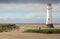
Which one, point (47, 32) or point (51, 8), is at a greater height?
point (51, 8)

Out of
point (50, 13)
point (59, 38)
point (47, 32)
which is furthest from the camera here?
point (50, 13)

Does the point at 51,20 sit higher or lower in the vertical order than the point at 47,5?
lower

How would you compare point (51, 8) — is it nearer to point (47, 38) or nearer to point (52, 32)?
point (52, 32)

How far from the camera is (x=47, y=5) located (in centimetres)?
4497

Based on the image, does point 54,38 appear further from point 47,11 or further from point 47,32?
point 47,11

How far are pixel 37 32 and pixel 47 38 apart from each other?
790 cm

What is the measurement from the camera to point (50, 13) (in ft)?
145

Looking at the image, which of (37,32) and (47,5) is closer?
(37,32)

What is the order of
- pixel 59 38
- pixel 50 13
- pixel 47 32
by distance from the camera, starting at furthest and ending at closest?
pixel 50 13 → pixel 47 32 → pixel 59 38

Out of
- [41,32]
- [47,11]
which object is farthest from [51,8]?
[41,32]

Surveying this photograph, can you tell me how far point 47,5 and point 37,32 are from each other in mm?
10331

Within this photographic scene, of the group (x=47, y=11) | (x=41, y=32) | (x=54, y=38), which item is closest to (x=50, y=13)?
(x=47, y=11)

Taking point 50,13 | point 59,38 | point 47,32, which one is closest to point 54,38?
point 59,38

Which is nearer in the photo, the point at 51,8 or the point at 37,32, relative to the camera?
the point at 37,32
